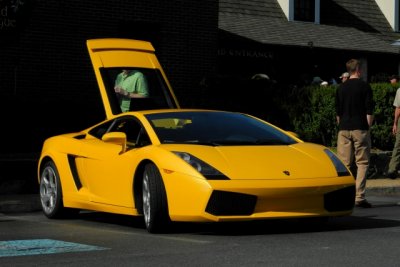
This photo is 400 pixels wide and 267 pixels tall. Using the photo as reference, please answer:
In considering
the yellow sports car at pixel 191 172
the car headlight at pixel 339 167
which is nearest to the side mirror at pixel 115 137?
the yellow sports car at pixel 191 172

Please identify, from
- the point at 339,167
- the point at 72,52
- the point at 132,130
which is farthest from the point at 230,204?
the point at 72,52

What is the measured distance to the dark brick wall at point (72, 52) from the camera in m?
16.9

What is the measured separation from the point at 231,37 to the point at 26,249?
56.9ft

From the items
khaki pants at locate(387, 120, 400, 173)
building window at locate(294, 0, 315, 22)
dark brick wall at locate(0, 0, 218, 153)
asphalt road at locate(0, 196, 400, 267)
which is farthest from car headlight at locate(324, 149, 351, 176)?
building window at locate(294, 0, 315, 22)

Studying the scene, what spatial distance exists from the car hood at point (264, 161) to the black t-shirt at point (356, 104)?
108 inches

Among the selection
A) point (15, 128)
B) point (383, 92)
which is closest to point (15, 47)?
point (15, 128)

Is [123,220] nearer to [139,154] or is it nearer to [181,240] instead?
[139,154]

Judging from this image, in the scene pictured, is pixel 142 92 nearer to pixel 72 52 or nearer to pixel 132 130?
pixel 132 130

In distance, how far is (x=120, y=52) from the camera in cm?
1321

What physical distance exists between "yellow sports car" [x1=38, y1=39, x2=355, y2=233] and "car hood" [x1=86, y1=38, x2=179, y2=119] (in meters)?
1.86

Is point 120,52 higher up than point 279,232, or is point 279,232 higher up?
point 120,52

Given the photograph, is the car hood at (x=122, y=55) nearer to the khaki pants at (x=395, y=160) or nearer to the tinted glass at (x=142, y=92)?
the tinted glass at (x=142, y=92)

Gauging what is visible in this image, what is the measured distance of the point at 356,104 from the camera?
1223 centimetres

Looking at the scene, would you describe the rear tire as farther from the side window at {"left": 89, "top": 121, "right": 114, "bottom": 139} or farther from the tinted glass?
the tinted glass
